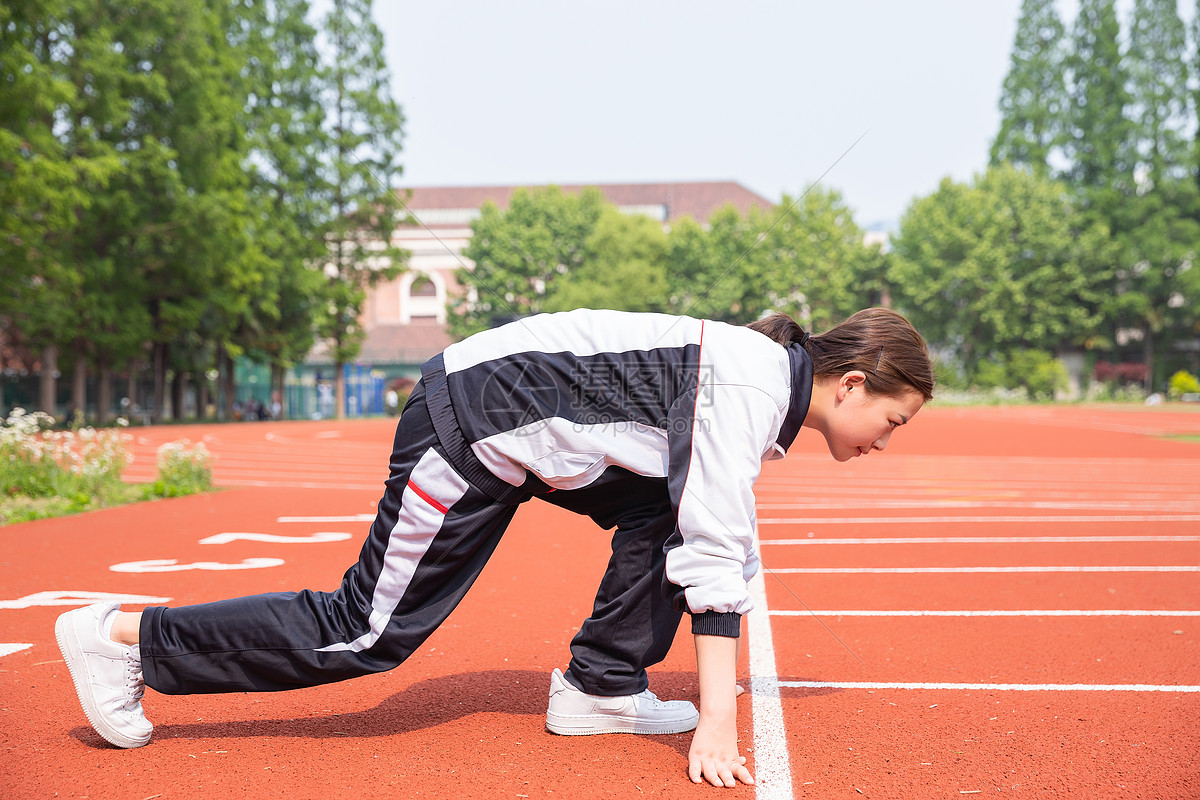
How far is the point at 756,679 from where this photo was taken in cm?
342

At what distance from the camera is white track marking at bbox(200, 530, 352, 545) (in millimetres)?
6566

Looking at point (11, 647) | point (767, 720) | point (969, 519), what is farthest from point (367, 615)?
point (969, 519)

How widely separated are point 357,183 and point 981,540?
113 ft

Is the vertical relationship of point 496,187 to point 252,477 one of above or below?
above

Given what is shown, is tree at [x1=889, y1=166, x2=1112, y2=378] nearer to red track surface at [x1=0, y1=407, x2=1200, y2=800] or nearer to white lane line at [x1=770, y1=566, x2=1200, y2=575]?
red track surface at [x1=0, y1=407, x2=1200, y2=800]

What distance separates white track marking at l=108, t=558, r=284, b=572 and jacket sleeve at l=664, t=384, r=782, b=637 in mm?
4068

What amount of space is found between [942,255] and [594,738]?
48.1 metres

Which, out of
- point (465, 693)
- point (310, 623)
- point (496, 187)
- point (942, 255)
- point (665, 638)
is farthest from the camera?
point (496, 187)

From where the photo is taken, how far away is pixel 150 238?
84.2 ft

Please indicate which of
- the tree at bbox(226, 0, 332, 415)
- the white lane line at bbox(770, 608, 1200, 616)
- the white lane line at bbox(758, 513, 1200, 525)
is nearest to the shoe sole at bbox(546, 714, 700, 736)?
the white lane line at bbox(770, 608, 1200, 616)

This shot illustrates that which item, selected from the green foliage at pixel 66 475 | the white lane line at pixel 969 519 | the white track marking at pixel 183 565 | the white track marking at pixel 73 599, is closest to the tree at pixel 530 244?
the green foliage at pixel 66 475

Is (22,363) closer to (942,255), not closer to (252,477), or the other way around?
(252,477)

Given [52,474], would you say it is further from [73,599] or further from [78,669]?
[78,669]

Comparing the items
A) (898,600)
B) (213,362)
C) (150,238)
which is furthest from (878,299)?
(898,600)
